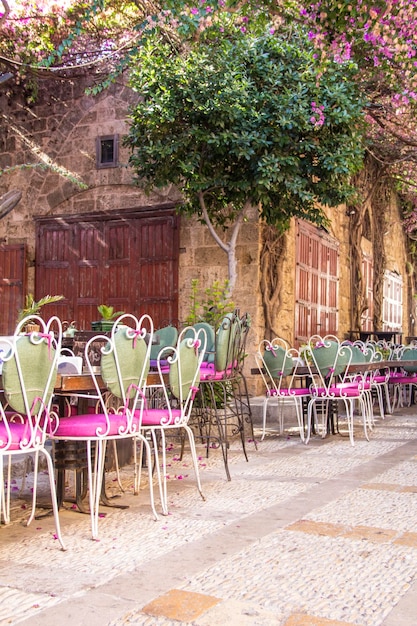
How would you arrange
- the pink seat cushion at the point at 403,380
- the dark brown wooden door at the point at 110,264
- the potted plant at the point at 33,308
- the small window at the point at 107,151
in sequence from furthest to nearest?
the small window at the point at 107,151 → the dark brown wooden door at the point at 110,264 → the pink seat cushion at the point at 403,380 → the potted plant at the point at 33,308

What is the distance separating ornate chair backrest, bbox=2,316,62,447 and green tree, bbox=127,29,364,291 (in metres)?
4.97

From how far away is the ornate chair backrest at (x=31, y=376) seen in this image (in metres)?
2.67

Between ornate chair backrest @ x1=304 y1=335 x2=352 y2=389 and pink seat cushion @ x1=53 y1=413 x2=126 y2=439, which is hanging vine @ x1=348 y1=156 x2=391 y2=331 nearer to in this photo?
ornate chair backrest @ x1=304 y1=335 x2=352 y2=389

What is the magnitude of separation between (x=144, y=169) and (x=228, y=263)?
143 centimetres

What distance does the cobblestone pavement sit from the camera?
2131 millimetres

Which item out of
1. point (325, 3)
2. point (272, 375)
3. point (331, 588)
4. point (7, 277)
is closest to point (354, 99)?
point (325, 3)

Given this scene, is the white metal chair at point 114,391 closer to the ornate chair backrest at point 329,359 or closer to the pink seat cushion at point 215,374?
the pink seat cushion at point 215,374

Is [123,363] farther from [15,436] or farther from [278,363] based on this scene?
[278,363]

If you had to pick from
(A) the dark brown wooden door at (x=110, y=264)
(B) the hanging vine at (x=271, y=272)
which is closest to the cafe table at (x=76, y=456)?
(B) the hanging vine at (x=271, y=272)

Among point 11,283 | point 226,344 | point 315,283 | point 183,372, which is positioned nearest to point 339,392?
point 226,344

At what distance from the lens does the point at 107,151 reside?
9.53 metres

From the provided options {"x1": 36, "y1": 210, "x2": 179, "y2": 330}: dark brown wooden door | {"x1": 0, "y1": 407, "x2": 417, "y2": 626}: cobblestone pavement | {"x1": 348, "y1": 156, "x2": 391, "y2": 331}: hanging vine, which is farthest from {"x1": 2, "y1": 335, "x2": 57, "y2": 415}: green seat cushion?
{"x1": 348, "y1": 156, "x2": 391, "y2": 331}: hanging vine

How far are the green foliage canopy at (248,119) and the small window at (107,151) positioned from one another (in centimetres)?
140

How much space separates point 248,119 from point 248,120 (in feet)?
0.11
